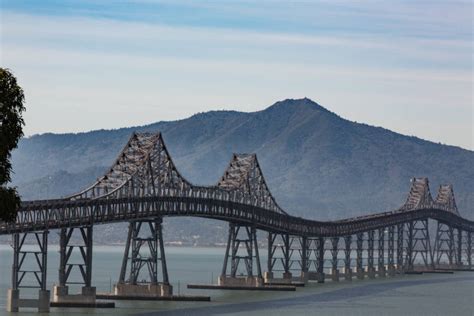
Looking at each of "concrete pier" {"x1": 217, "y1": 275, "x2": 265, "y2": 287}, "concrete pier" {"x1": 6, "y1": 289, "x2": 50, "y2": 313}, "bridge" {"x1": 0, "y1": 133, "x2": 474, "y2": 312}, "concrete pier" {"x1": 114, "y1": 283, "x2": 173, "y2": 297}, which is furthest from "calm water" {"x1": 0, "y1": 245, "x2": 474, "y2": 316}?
"concrete pier" {"x1": 217, "y1": 275, "x2": 265, "y2": 287}

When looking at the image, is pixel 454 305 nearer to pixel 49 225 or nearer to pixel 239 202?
pixel 239 202

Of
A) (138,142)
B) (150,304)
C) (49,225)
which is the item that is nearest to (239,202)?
(138,142)

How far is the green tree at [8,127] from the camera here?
60.3 m

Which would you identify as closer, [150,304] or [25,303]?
[25,303]

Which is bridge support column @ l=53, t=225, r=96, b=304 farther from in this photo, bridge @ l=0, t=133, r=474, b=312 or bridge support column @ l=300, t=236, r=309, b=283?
bridge support column @ l=300, t=236, r=309, b=283

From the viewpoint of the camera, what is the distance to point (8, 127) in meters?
60.9

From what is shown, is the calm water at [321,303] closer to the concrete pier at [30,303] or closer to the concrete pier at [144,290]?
the concrete pier at [30,303]

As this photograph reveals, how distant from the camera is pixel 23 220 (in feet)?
355

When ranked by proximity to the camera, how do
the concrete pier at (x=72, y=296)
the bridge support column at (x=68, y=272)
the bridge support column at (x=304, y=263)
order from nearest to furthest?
1. the bridge support column at (x=68, y=272)
2. the concrete pier at (x=72, y=296)
3. the bridge support column at (x=304, y=263)

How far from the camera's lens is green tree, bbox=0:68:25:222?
60312 mm

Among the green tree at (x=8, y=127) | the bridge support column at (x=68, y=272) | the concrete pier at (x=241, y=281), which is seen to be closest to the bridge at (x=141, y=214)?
the bridge support column at (x=68, y=272)

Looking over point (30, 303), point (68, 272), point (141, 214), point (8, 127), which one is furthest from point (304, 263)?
point (8, 127)

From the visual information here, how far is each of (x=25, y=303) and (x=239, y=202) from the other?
2429 inches

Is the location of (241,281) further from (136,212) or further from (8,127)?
(8,127)
